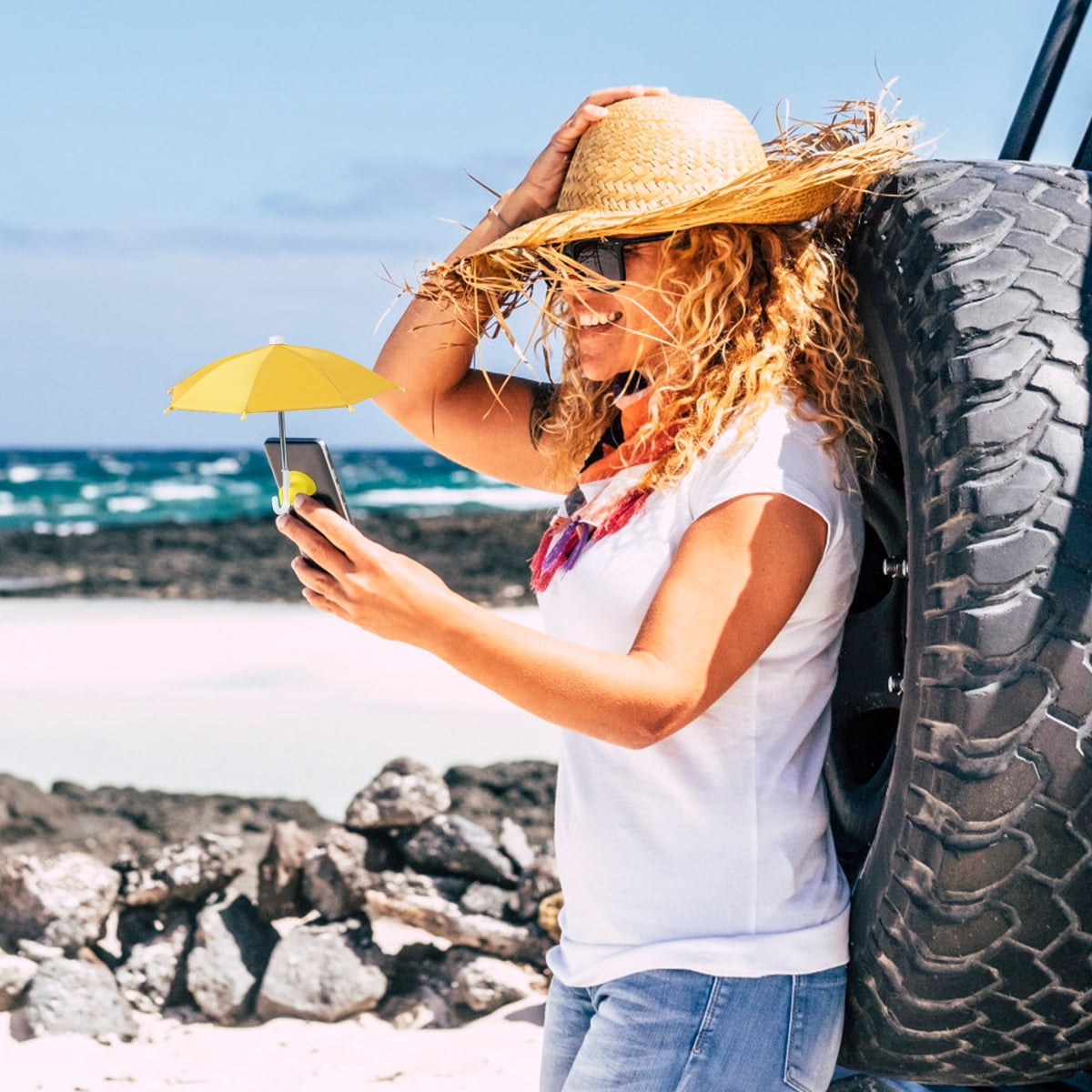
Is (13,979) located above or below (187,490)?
above

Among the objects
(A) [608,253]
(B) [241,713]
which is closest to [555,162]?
(A) [608,253]

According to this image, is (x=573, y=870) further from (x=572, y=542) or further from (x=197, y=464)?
(x=197, y=464)

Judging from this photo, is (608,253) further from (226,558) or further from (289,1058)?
(226,558)

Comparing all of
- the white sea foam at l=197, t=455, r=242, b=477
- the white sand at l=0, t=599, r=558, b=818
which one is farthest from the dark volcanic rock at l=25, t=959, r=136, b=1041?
the white sea foam at l=197, t=455, r=242, b=477

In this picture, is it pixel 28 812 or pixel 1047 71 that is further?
pixel 28 812

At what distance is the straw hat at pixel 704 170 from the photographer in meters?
1.86

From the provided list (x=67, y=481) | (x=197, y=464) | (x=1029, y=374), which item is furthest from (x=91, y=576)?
(x=197, y=464)

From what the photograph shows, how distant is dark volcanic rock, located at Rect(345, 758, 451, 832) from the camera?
14.5ft

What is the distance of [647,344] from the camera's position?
2006 millimetres

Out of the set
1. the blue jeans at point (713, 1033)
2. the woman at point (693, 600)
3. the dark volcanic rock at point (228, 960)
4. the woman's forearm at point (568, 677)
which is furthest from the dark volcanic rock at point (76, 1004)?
the woman's forearm at point (568, 677)

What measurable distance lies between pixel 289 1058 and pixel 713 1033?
229 centimetres

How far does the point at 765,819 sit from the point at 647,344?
0.71 m

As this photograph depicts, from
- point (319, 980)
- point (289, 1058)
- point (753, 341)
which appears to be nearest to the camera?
point (753, 341)

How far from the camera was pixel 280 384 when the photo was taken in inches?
65.9
